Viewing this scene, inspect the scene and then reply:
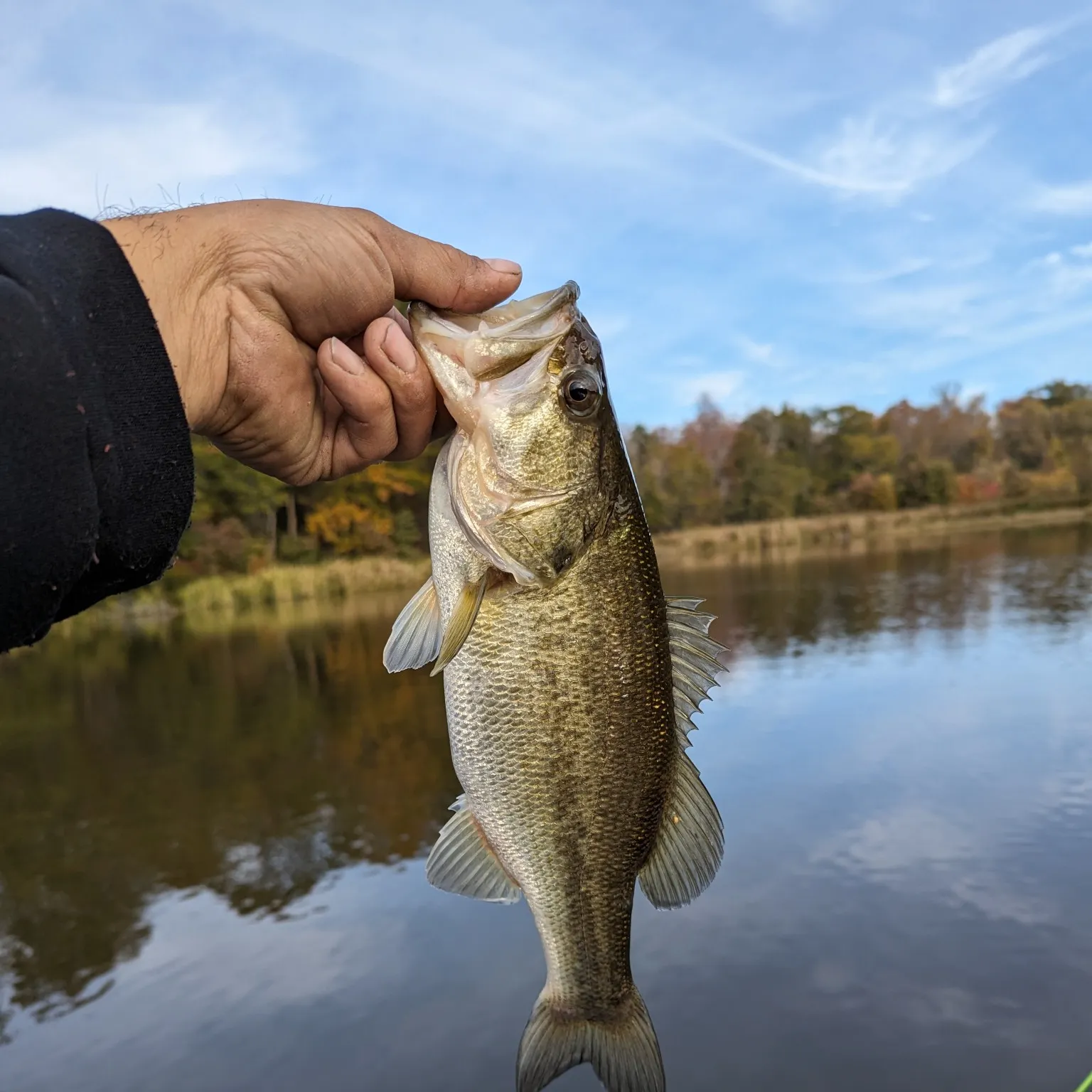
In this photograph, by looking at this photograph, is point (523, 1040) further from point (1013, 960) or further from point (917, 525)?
point (917, 525)

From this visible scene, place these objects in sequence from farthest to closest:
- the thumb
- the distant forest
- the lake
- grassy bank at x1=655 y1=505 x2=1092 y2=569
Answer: grassy bank at x1=655 y1=505 x2=1092 y2=569 < the distant forest < the lake < the thumb

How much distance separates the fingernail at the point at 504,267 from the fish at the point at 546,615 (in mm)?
177

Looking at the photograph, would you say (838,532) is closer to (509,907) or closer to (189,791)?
(189,791)

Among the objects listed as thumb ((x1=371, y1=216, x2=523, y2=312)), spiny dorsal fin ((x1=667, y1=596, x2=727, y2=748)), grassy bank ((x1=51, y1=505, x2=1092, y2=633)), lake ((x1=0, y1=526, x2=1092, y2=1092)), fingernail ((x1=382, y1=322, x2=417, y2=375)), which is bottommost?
lake ((x1=0, y1=526, x2=1092, y2=1092))

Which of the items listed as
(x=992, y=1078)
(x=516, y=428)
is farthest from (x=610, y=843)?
(x=992, y=1078)

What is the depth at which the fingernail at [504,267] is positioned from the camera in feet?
8.09

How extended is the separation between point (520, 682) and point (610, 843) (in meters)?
0.53

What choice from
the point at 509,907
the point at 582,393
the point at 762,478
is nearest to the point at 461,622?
the point at 582,393

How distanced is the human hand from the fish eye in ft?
1.28

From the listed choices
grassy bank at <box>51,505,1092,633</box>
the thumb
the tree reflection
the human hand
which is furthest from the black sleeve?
grassy bank at <box>51,505,1092,633</box>

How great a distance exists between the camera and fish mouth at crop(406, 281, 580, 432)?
7.34 feet

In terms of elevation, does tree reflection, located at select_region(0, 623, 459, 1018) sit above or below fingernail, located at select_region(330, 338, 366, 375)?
below

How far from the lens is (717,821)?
A: 2400 mm

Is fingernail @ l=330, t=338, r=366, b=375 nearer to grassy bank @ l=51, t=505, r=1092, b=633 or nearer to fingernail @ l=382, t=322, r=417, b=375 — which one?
fingernail @ l=382, t=322, r=417, b=375
